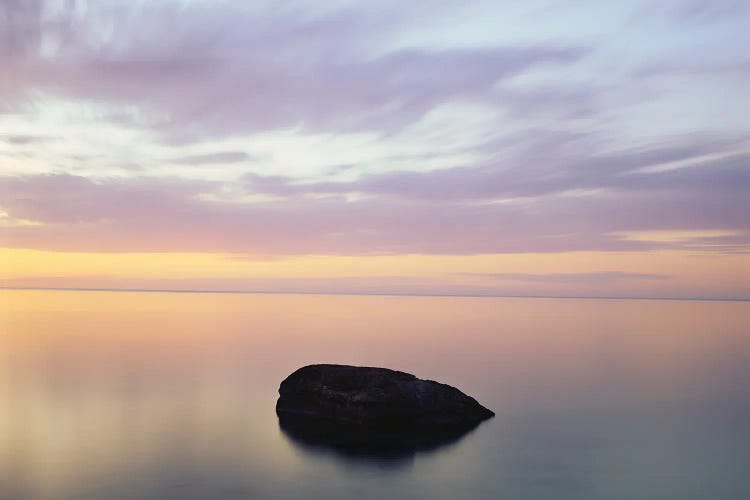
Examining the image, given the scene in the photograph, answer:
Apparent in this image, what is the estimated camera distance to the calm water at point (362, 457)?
21.2 metres

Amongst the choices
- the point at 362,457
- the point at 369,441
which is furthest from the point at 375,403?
the point at 362,457

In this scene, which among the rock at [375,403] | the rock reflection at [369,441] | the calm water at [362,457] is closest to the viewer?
the calm water at [362,457]

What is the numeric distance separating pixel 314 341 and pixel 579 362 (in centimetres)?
2783

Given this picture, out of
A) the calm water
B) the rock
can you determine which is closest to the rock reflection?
the rock

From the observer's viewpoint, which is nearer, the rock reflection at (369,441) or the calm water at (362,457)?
the calm water at (362,457)

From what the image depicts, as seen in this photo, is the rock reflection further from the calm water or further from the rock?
the calm water

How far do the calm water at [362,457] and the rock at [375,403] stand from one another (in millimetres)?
1338

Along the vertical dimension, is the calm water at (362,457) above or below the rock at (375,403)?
below

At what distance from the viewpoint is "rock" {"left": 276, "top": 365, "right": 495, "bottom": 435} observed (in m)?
26.4

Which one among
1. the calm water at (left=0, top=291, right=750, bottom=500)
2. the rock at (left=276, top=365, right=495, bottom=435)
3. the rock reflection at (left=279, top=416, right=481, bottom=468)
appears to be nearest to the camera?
the calm water at (left=0, top=291, right=750, bottom=500)

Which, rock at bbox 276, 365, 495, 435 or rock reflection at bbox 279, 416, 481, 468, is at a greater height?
rock at bbox 276, 365, 495, 435

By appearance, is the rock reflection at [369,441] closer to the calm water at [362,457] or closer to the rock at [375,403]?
the rock at [375,403]

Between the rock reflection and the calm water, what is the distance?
26cm

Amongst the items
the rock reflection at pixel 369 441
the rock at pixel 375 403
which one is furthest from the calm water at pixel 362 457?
the rock at pixel 375 403
